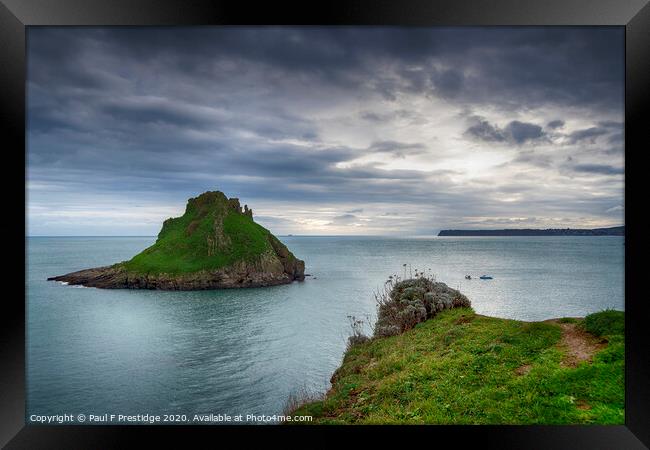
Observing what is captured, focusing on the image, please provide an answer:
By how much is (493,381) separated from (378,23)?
4627 millimetres

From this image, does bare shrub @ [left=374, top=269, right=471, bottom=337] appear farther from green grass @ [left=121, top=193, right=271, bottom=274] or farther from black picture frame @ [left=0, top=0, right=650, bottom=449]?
green grass @ [left=121, top=193, right=271, bottom=274]

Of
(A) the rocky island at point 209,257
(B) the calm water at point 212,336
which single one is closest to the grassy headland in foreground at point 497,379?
(B) the calm water at point 212,336

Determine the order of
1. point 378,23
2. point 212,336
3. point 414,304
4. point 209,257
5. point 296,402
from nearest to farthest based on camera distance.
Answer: point 378,23, point 296,402, point 414,304, point 212,336, point 209,257

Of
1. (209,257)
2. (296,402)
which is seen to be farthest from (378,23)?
(209,257)

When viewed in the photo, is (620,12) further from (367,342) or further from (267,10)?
(367,342)

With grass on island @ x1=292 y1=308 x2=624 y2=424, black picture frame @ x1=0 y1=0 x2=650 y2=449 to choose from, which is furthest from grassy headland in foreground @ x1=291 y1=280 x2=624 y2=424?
black picture frame @ x1=0 y1=0 x2=650 y2=449

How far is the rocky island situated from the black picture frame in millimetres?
28749

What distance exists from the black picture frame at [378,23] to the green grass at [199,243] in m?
29.7

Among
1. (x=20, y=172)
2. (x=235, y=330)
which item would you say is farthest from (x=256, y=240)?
(x=20, y=172)

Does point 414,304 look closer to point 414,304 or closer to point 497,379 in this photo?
point 414,304

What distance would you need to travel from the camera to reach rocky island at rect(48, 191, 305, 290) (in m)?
30.1

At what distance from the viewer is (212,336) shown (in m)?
16.3

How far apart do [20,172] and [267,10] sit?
3320mm

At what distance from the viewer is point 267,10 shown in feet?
11.4
